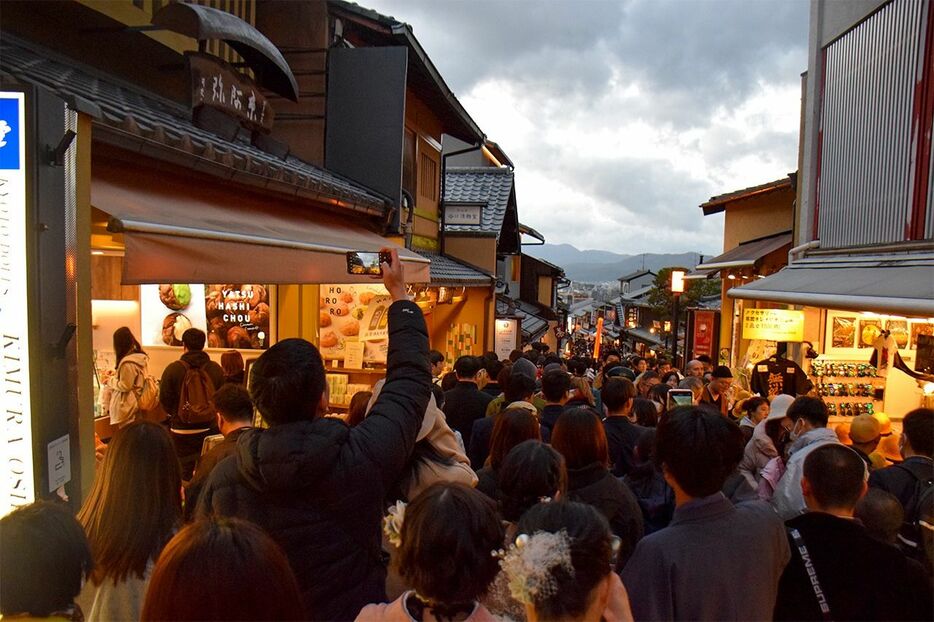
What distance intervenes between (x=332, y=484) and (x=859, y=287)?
23.2 ft

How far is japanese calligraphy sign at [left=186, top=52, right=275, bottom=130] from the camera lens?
232 inches

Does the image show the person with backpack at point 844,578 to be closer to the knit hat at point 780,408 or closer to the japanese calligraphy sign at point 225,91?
the knit hat at point 780,408

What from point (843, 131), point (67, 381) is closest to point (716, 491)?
point (67, 381)

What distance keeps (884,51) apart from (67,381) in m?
10.1

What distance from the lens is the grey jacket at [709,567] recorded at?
2266 mm

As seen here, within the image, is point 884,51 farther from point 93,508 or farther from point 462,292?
point 93,508

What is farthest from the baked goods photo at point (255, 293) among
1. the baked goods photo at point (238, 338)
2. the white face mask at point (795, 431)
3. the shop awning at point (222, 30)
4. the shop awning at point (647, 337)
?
the shop awning at point (647, 337)

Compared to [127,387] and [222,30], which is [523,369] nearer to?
[127,387]

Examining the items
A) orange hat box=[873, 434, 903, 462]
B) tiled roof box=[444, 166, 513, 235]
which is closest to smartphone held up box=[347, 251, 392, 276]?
orange hat box=[873, 434, 903, 462]

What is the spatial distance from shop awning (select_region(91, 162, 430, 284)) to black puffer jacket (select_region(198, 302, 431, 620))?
1.48 metres

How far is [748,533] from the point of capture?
237 cm

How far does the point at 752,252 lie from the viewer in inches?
552

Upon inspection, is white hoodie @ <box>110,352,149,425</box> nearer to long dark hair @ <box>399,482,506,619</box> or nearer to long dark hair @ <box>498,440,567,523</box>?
long dark hair @ <box>498,440,567,523</box>

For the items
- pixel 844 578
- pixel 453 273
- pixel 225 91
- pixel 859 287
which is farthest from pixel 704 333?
pixel 844 578
